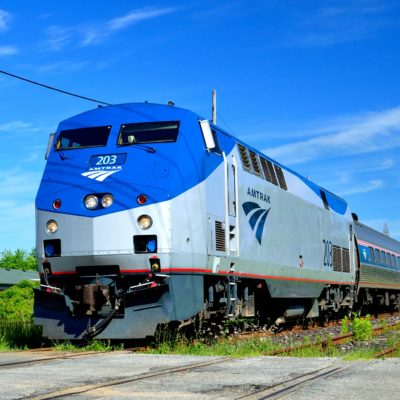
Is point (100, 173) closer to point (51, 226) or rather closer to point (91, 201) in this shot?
point (91, 201)

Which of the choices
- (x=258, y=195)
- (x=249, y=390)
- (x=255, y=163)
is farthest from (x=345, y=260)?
(x=249, y=390)

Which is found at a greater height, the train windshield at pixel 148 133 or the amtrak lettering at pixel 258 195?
the train windshield at pixel 148 133

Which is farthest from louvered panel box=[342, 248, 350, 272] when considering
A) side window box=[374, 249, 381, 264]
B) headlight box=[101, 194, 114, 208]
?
headlight box=[101, 194, 114, 208]

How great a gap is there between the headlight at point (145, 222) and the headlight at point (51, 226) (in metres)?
1.55

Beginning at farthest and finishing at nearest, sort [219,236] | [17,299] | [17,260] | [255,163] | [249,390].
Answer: [17,260]
[17,299]
[255,163]
[219,236]
[249,390]

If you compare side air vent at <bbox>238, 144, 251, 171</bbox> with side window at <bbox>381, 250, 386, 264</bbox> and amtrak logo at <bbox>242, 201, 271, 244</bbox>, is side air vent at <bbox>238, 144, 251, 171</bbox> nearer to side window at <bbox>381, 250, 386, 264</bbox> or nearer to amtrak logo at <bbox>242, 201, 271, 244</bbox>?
amtrak logo at <bbox>242, 201, 271, 244</bbox>

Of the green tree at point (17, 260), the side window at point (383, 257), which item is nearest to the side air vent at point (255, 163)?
the side window at point (383, 257)

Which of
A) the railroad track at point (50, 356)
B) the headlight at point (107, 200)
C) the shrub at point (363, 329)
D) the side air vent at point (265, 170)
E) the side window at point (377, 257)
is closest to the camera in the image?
the railroad track at point (50, 356)

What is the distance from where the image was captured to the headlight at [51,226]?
38.1ft

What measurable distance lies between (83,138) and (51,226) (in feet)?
6.04

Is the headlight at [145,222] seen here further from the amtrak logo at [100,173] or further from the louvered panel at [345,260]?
the louvered panel at [345,260]

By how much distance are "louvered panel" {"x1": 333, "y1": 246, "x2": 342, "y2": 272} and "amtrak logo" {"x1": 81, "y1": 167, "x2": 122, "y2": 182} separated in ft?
35.9

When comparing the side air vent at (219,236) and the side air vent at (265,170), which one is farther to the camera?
the side air vent at (265,170)

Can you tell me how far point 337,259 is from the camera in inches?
838
